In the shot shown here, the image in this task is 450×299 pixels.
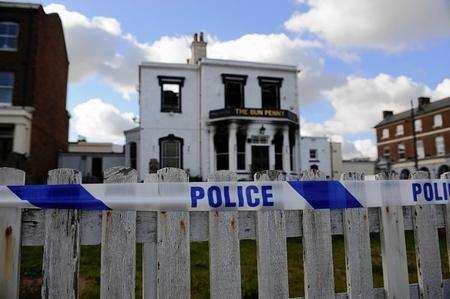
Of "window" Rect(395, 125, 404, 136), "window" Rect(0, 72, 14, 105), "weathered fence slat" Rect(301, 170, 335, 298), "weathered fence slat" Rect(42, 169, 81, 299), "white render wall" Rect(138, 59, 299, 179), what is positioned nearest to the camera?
"weathered fence slat" Rect(42, 169, 81, 299)

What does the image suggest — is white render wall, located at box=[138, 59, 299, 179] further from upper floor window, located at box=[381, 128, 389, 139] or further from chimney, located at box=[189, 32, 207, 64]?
upper floor window, located at box=[381, 128, 389, 139]

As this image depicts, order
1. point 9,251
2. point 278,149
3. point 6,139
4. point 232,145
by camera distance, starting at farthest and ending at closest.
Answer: point 278,149 → point 232,145 → point 6,139 → point 9,251

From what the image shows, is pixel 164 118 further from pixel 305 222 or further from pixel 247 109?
pixel 305 222

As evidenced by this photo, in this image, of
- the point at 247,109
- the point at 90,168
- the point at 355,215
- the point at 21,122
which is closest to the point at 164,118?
the point at 247,109

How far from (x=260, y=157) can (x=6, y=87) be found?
16533 mm

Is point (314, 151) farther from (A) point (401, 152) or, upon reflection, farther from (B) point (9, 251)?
(B) point (9, 251)

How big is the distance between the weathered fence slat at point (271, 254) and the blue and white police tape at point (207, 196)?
99mm

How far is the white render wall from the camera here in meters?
24.8

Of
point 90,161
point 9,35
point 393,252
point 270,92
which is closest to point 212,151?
point 270,92

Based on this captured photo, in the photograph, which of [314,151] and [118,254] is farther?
[314,151]

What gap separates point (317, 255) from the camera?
117 inches

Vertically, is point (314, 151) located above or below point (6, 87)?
below

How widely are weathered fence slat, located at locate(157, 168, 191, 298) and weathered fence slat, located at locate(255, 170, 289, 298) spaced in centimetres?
55

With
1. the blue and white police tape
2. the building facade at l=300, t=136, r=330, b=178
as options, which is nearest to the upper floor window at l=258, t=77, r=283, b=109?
the building facade at l=300, t=136, r=330, b=178
